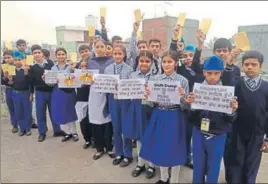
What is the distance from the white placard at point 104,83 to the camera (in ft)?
11.1

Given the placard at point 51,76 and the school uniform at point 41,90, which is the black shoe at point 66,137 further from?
the placard at point 51,76

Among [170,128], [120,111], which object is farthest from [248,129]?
[120,111]

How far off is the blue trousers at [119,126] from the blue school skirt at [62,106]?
1.20m

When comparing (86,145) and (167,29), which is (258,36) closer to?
(86,145)

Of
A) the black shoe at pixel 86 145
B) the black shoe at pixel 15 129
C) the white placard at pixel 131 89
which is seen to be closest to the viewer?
the white placard at pixel 131 89

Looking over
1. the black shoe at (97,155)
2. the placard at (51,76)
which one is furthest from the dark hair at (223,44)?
the placard at (51,76)

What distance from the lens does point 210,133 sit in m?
2.50

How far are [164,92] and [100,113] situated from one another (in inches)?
51.6

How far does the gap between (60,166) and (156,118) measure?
165 centimetres

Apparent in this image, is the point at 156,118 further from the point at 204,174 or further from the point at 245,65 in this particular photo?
the point at 245,65

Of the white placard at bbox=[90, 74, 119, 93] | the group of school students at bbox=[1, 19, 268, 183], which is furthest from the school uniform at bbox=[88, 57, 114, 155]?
the white placard at bbox=[90, 74, 119, 93]

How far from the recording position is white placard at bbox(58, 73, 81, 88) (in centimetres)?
401

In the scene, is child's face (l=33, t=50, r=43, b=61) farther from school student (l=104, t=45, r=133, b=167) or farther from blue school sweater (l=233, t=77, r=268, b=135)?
blue school sweater (l=233, t=77, r=268, b=135)

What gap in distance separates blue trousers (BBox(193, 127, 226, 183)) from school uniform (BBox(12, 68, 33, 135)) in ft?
11.5
